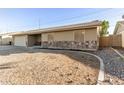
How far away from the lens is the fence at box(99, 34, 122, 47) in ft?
32.4

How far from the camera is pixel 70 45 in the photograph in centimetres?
1060

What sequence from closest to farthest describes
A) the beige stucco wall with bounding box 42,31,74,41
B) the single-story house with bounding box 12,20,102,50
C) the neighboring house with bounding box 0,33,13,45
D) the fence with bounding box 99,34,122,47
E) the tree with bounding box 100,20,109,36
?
the tree with bounding box 100,20,109,36 < the single-story house with bounding box 12,20,102,50 < the fence with bounding box 99,34,122,47 < the beige stucco wall with bounding box 42,31,74,41 < the neighboring house with bounding box 0,33,13,45

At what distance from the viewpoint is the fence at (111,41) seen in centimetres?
988

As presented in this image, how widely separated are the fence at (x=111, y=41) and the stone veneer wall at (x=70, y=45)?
923 mm

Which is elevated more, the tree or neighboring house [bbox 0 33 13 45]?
the tree

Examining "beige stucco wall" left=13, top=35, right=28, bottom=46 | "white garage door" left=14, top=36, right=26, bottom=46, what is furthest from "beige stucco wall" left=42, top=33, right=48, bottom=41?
"white garage door" left=14, top=36, right=26, bottom=46

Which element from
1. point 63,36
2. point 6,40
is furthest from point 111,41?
point 6,40

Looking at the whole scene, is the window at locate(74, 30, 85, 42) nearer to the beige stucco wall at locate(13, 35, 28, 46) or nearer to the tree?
the tree

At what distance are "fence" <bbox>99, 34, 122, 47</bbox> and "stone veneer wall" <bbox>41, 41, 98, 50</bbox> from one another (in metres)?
0.92

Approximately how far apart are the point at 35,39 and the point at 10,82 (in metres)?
10.4

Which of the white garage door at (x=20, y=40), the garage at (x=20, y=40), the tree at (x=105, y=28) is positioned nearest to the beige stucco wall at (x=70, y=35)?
the tree at (x=105, y=28)

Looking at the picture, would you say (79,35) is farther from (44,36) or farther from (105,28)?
(44,36)
